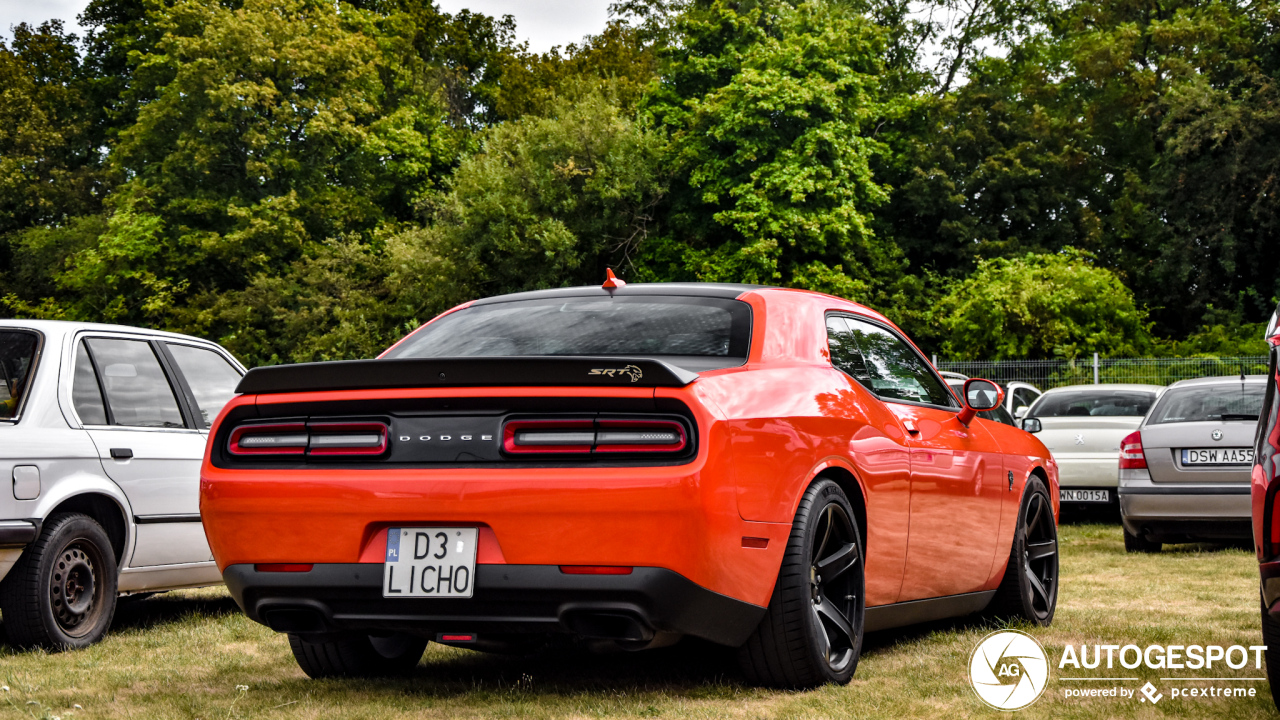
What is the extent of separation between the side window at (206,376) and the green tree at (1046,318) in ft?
83.4

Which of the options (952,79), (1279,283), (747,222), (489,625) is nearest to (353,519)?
(489,625)

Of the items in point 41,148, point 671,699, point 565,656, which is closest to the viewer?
point 671,699

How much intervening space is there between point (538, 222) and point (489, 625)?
33517 millimetres

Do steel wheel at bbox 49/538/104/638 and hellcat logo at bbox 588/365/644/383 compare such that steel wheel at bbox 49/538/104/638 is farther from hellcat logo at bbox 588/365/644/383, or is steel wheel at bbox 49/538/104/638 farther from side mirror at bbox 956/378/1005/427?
side mirror at bbox 956/378/1005/427

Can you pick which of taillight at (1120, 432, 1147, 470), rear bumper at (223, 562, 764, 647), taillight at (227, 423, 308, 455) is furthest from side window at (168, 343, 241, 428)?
taillight at (1120, 432, 1147, 470)

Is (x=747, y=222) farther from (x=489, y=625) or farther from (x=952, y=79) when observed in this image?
(x=489, y=625)

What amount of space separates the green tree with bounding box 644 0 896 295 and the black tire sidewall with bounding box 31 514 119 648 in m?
29.9

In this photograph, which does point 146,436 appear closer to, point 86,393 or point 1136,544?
point 86,393

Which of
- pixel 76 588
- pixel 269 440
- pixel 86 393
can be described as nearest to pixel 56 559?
pixel 76 588

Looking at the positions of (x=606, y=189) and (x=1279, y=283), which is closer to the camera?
(x=1279, y=283)

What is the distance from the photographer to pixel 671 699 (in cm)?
457

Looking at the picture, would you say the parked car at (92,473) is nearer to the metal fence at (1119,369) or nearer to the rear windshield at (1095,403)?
the rear windshield at (1095,403)

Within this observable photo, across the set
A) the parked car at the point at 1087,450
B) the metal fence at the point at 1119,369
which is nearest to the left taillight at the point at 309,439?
the parked car at the point at 1087,450

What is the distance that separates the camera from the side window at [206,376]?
305 inches
